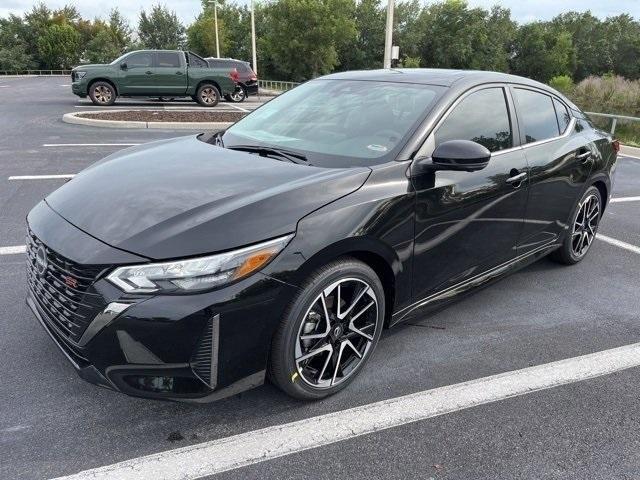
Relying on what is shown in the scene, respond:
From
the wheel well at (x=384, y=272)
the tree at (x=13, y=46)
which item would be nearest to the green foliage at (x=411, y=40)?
the tree at (x=13, y=46)

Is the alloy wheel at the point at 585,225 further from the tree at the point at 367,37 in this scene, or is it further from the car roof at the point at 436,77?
the tree at the point at 367,37

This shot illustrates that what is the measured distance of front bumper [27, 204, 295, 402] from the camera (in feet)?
7.16

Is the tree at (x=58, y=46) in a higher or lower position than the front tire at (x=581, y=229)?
higher

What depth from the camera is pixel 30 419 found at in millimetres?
2562

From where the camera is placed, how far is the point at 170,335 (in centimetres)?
219

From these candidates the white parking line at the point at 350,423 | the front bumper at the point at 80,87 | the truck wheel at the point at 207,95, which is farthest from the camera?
the truck wheel at the point at 207,95

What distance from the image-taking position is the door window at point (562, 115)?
430cm

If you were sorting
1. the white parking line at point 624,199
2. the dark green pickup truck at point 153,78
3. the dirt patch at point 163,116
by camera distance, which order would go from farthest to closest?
1. the dark green pickup truck at point 153,78
2. the dirt patch at point 163,116
3. the white parking line at point 624,199

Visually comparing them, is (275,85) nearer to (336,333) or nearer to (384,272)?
(384,272)

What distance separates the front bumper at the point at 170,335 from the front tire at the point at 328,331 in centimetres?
11

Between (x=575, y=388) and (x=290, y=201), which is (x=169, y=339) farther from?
(x=575, y=388)

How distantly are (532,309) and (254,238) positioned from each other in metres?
2.54

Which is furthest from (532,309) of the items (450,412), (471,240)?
(450,412)

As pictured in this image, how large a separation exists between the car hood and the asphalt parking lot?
35.7 inches
